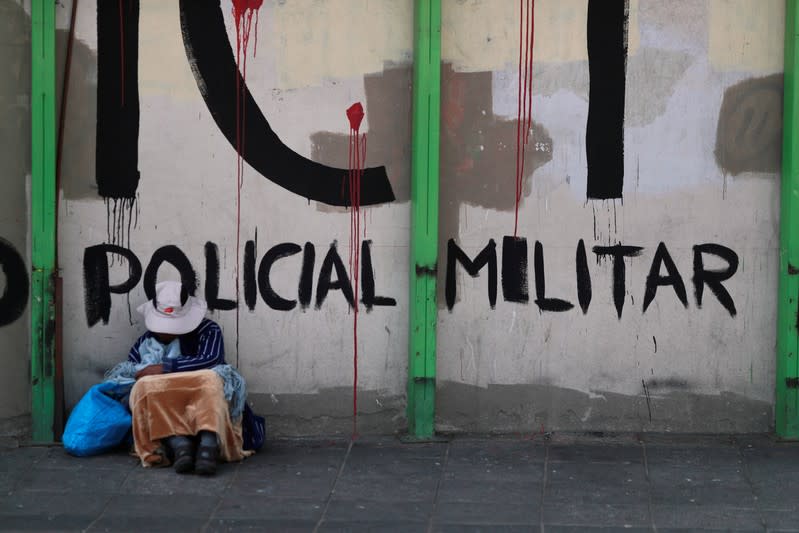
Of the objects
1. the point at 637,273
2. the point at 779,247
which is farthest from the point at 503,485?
the point at 779,247

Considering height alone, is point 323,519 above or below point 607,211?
below

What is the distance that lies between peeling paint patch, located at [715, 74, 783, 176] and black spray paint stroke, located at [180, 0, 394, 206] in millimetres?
1925

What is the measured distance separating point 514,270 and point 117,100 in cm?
248

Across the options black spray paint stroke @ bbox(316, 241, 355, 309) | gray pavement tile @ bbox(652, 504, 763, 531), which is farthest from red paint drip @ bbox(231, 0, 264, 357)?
gray pavement tile @ bbox(652, 504, 763, 531)

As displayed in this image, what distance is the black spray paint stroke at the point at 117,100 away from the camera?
7.09 m

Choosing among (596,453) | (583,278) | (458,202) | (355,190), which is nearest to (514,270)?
(583,278)

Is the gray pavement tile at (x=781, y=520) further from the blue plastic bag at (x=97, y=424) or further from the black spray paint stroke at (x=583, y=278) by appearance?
the blue plastic bag at (x=97, y=424)

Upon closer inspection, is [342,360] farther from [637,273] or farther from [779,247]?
[779,247]

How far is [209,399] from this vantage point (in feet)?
21.7

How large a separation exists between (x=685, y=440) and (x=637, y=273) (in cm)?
100

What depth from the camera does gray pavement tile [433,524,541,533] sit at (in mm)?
5742

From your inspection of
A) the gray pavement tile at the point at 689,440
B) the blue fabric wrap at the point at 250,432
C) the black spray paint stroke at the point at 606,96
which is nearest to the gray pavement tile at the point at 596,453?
the gray pavement tile at the point at 689,440

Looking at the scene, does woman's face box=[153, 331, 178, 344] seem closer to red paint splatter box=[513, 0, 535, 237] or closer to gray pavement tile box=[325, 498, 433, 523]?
gray pavement tile box=[325, 498, 433, 523]

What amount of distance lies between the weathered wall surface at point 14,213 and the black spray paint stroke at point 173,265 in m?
0.70
